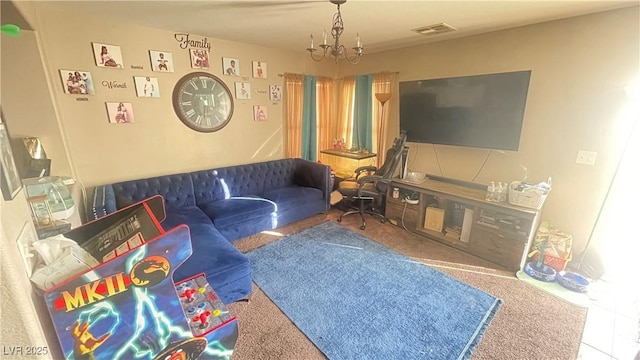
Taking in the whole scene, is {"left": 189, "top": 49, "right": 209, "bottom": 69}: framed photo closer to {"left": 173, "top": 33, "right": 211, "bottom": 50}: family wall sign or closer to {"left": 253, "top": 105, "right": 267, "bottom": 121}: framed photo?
{"left": 173, "top": 33, "right": 211, "bottom": 50}: family wall sign

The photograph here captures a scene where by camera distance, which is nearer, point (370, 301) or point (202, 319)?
point (202, 319)

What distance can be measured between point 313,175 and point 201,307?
2583mm

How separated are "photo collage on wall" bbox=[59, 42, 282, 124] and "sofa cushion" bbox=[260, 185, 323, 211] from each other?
1.38 meters

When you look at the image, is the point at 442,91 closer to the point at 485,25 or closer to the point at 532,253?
the point at 485,25

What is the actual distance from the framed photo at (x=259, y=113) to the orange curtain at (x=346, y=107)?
1448 mm

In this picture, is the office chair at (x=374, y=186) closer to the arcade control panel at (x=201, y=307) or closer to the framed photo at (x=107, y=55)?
the arcade control panel at (x=201, y=307)

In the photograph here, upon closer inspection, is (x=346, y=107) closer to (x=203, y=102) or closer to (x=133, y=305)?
(x=203, y=102)

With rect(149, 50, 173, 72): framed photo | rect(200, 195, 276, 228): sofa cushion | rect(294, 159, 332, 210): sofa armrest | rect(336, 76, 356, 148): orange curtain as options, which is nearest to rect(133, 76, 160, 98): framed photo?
rect(149, 50, 173, 72): framed photo

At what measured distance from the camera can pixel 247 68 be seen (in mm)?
3506

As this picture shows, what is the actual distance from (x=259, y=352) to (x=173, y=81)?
294cm

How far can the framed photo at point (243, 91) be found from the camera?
137 inches

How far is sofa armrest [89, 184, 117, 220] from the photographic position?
2273mm

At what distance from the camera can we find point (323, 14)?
230 centimetres

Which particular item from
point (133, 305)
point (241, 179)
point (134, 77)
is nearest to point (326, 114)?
point (241, 179)
